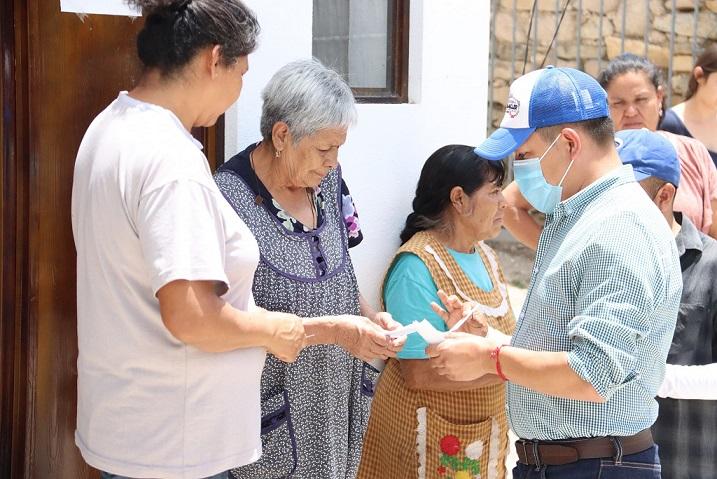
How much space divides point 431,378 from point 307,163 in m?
0.84

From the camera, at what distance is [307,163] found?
306cm

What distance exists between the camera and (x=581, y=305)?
2373 mm

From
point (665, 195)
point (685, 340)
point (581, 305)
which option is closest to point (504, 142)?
point (581, 305)

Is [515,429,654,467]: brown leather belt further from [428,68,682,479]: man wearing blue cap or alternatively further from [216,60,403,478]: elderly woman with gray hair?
[216,60,403,478]: elderly woman with gray hair

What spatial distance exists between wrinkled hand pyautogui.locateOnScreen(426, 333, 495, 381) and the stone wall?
6707mm

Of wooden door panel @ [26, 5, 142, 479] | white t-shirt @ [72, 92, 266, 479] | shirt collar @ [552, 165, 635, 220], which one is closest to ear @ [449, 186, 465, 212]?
shirt collar @ [552, 165, 635, 220]

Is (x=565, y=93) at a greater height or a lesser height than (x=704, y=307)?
greater

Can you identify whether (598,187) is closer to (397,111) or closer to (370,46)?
(397,111)

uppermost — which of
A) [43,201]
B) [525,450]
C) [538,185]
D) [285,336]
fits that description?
[538,185]

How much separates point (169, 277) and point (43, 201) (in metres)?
0.99

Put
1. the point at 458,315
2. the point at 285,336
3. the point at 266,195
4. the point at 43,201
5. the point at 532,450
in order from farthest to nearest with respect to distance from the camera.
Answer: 1. the point at 458,315
2. the point at 266,195
3. the point at 43,201
4. the point at 532,450
5. the point at 285,336

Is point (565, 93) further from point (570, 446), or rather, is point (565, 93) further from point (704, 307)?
point (704, 307)

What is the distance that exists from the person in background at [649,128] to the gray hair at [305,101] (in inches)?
54.2

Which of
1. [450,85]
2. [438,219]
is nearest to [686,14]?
[450,85]
